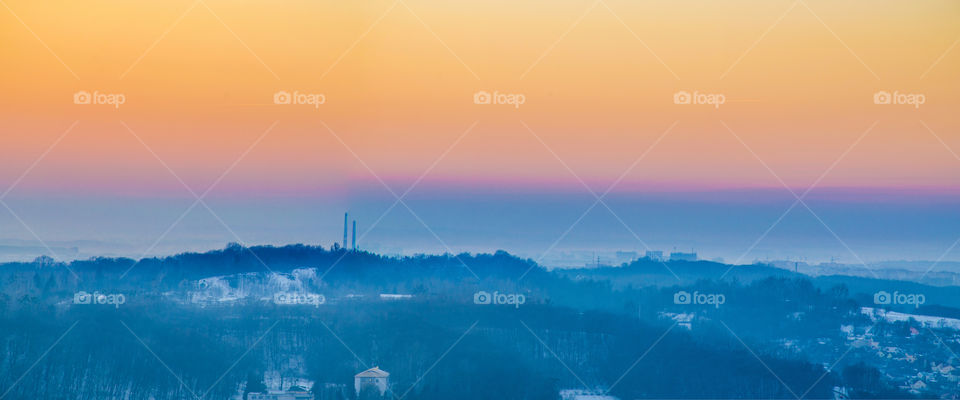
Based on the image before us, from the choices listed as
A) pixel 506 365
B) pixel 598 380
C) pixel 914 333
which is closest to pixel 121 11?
pixel 506 365

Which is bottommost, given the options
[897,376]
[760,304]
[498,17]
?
[897,376]

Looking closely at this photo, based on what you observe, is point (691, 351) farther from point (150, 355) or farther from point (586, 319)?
point (150, 355)

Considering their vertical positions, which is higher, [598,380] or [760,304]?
[760,304]

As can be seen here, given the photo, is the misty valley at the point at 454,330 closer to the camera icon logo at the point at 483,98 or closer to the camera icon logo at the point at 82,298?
the camera icon logo at the point at 82,298

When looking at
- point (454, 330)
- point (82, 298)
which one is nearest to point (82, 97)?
point (82, 298)

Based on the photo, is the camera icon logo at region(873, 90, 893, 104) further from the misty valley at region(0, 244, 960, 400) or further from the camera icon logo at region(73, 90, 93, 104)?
the camera icon logo at region(73, 90, 93, 104)

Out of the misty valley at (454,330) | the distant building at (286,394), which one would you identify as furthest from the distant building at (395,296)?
the distant building at (286,394)
